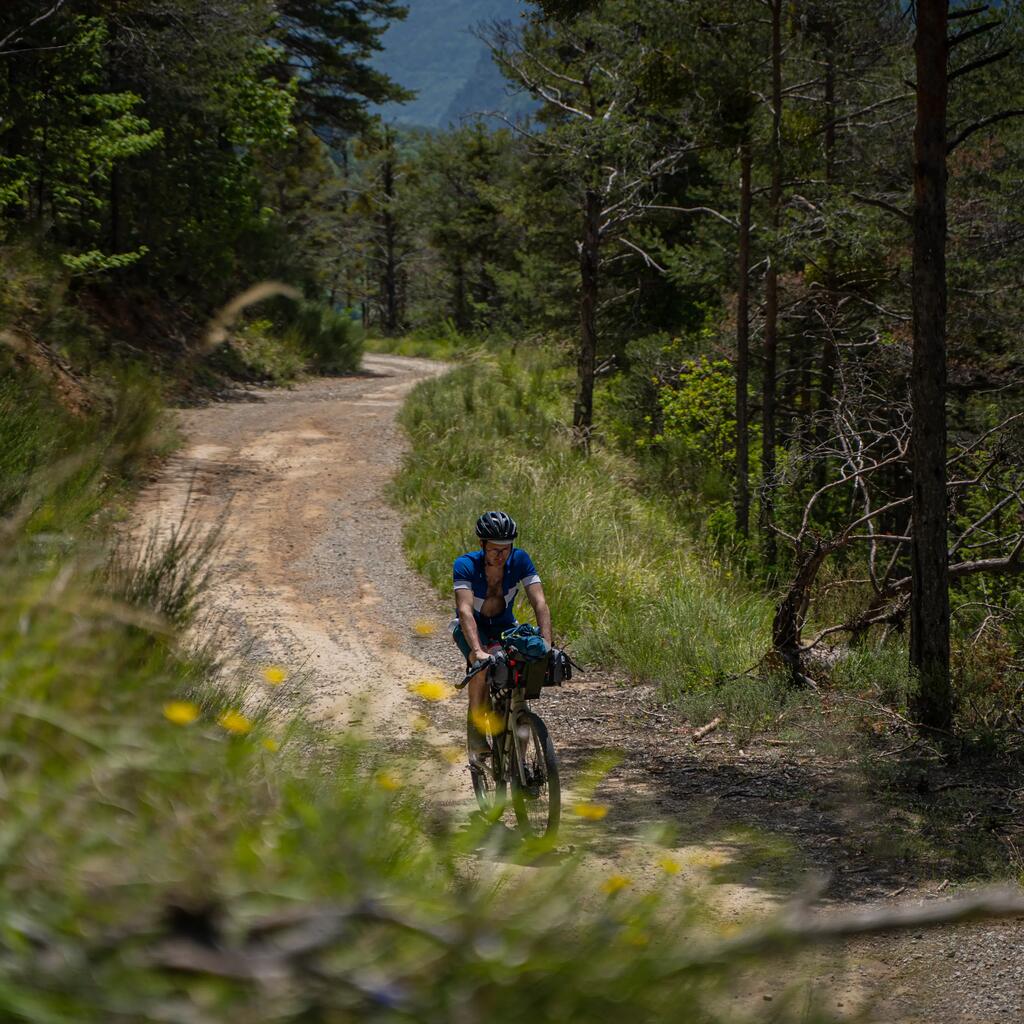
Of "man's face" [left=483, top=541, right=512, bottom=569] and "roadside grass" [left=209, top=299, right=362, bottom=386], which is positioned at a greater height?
"roadside grass" [left=209, top=299, right=362, bottom=386]

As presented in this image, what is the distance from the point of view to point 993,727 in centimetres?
880

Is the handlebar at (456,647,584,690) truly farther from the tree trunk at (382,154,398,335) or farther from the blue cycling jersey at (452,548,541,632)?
the tree trunk at (382,154,398,335)

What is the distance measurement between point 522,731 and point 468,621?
29.1 inches

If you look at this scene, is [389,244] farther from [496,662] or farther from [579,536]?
[496,662]

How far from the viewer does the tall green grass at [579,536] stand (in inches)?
422

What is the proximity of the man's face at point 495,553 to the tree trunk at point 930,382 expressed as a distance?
13.5 feet

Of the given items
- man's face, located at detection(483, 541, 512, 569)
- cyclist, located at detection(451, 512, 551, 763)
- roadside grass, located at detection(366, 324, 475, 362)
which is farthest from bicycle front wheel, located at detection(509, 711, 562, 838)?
roadside grass, located at detection(366, 324, 475, 362)

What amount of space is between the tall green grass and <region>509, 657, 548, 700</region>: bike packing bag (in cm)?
402

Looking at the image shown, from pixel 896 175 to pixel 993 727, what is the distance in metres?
14.2

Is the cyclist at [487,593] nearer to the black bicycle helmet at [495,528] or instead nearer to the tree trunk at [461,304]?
the black bicycle helmet at [495,528]

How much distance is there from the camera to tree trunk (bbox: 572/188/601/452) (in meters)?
18.8

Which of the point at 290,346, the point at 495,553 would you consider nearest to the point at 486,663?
the point at 495,553

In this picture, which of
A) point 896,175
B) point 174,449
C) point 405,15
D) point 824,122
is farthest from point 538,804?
point 405,15

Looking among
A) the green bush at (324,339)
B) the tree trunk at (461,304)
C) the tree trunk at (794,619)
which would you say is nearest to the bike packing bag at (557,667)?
the tree trunk at (794,619)
